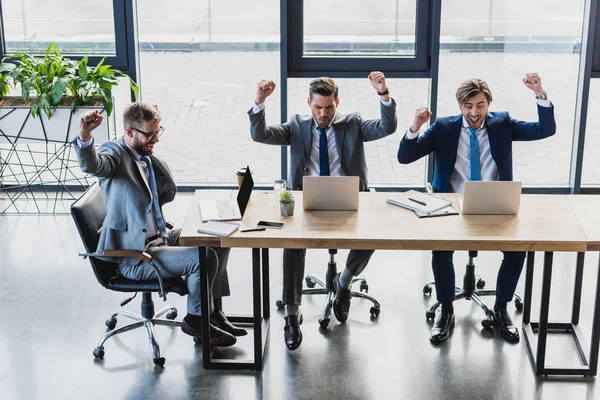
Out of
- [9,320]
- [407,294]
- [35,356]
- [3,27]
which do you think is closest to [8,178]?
[3,27]

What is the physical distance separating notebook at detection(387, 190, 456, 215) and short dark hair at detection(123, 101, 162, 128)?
4.30ft

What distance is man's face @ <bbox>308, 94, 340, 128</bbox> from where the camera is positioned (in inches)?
180

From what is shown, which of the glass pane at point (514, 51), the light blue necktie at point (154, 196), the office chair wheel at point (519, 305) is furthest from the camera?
the glass pane at point (514, 51)

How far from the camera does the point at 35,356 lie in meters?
4.21

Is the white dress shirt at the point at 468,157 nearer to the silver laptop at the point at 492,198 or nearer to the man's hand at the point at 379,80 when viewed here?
the man's hand at the point at 379,80

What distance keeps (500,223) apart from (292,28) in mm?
3216

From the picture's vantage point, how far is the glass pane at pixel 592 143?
674 centimetres

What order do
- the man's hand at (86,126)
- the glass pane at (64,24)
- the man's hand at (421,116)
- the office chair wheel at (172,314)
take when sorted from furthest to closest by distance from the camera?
the glass pane at (64,24) → the office chair wheel at (172,314) → the man's hand at (421,116) → the man's hand at (86,126)

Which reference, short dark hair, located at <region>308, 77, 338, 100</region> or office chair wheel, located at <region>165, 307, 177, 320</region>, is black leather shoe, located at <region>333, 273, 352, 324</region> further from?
short dark hair, located at <region>308, 77, 338, 100</region>

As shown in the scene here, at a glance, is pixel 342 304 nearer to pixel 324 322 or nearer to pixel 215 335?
pixel 324 322

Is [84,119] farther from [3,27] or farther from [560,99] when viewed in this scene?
[560,99]

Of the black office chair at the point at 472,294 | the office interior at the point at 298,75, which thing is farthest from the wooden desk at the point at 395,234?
the office interior at the point at 298,75

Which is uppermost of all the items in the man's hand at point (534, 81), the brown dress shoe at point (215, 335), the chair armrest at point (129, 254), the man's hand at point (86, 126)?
the man's hand at point (534, 81)

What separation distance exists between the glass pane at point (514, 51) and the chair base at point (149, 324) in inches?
127
